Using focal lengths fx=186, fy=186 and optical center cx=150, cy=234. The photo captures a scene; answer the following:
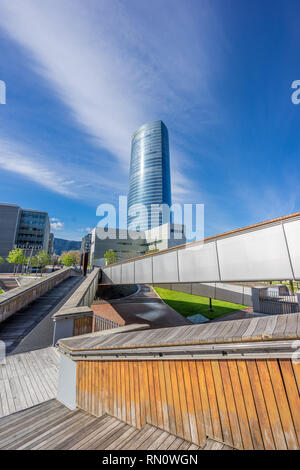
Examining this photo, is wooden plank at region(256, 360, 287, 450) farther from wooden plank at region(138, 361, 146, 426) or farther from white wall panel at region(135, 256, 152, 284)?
white wall panel at region(135, 256, 152, 284)

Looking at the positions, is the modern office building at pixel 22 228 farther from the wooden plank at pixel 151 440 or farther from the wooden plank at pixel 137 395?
the wooden plank at pixel 151 440

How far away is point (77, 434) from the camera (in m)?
2.71

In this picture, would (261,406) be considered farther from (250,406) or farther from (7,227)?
(7,227)

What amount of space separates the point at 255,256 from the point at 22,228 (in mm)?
103278

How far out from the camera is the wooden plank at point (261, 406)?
1.79m

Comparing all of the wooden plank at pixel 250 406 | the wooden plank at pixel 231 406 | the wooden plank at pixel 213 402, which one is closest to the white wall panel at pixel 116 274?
the wooden plank at pixel 213 402

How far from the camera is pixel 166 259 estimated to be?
8305mm

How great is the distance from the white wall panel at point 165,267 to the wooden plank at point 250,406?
219 inches

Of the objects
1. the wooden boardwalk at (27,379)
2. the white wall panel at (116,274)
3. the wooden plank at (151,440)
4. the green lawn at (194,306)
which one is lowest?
the green lawn at (194,306)

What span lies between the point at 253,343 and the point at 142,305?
22.4 metres

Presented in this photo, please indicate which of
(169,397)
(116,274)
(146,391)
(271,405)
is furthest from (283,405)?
(116,274)

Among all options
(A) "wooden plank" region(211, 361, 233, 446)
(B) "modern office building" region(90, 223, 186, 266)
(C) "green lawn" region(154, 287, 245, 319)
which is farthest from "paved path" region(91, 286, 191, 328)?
(B) "modern office building" region(90, 223, 186, 266)
